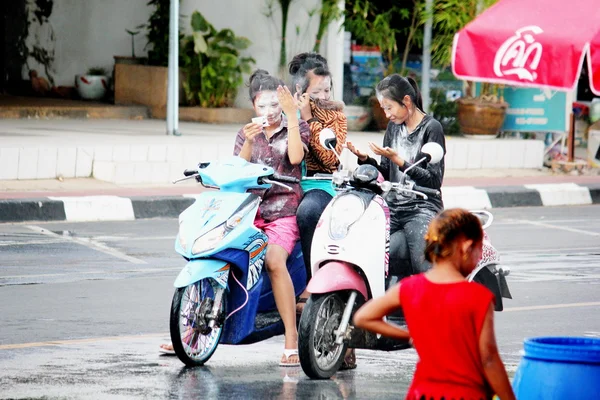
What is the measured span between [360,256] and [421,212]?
21.9 inches

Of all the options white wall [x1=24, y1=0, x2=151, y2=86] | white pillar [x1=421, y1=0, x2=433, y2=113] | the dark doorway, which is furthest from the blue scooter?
the dark doorway

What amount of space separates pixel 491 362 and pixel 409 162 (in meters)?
3.08

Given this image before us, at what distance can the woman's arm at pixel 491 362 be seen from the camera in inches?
156

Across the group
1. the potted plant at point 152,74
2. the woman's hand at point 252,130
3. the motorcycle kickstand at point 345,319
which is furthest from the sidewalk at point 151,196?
the motorcycle kickstand at point 345,319

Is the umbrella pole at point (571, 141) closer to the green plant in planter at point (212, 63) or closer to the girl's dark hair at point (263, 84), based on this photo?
the green plant in planter at point (212, 63)

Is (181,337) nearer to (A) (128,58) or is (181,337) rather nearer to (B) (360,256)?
(B) (360,256)

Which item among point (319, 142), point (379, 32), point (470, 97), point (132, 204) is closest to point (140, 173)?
point (132, 204)

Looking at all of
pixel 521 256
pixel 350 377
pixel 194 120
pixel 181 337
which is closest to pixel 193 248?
pixel 181 337

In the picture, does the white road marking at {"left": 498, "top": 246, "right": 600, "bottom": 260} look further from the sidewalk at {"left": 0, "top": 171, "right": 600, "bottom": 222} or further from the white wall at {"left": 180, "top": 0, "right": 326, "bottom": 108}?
the white wall at {"left": 180, "top": 0, "right": 326, "bottom": 108}

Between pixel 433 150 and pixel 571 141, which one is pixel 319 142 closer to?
pixel 433 150

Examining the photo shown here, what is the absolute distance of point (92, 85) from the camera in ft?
71.2

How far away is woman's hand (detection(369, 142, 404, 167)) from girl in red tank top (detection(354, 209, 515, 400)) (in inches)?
89.4

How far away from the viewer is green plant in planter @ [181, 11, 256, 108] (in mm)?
19547

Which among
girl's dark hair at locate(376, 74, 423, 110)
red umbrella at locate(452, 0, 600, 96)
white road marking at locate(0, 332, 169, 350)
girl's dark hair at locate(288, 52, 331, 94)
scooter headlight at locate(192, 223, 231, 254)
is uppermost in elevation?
red umbrella at locate(452, 0, 600, 96)
